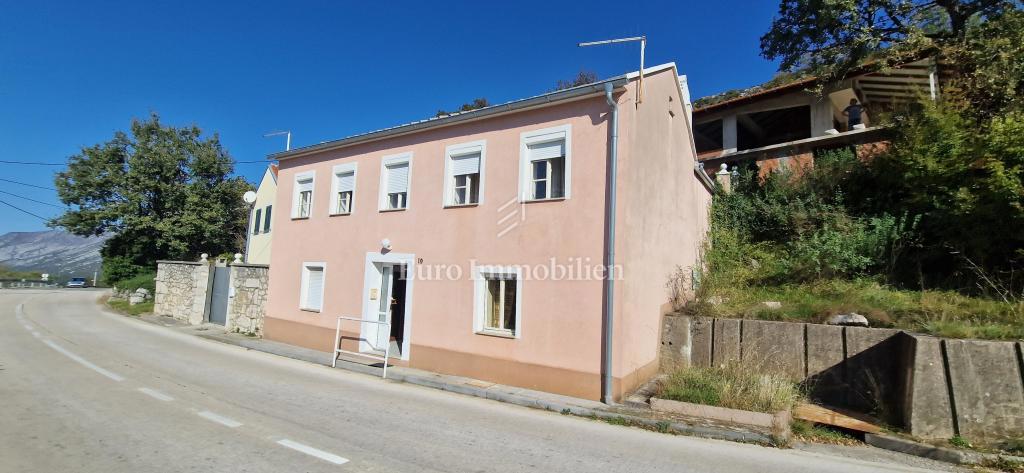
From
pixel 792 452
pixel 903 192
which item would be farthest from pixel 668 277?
pixel 903 192

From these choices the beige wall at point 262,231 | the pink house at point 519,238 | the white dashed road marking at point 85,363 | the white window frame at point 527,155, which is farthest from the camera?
the beige wall at point 262,231

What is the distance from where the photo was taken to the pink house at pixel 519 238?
26.3 ft

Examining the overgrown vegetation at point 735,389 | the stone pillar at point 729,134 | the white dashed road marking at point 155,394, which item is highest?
the stone pillar at point 729,134

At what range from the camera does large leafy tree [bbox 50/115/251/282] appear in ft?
A: 89.9

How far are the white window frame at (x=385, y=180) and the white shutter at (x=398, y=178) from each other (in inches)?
3.4

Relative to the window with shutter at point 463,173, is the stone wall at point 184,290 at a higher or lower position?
lower

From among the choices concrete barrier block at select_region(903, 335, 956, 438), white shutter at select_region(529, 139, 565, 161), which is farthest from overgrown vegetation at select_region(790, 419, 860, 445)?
white shutter at select_region(529, 139, 565, 161)

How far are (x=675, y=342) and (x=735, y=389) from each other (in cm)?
230

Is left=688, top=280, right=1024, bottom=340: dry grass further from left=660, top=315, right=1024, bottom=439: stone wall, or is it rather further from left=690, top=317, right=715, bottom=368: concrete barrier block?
left=660, top=315, right=1024, bottom=439: stone wall

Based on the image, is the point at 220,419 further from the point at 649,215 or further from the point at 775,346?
the point at 775,346

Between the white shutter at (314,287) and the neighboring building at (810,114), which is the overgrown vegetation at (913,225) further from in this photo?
the white shutter at (314,287)

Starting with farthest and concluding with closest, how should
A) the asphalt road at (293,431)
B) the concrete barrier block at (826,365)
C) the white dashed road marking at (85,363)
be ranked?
the white dashed road marking at (85,363) < the concrete barrier block at (826,365) < the asphalt road at (293,431)

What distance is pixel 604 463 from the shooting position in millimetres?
5133

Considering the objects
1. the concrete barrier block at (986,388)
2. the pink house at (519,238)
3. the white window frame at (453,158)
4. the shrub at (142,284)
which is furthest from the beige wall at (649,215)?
the shrub at (142,284)
